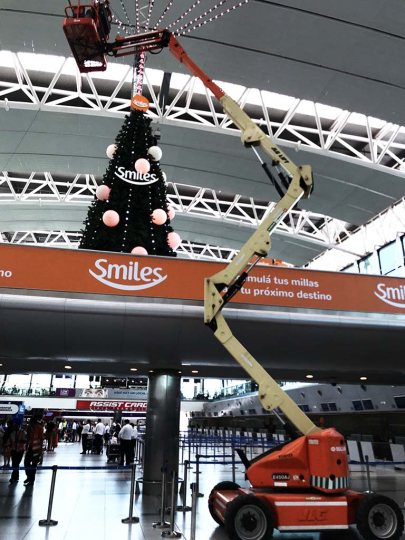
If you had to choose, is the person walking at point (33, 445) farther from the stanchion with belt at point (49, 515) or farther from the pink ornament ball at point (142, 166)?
the pink ornament ball at point (142, 166)

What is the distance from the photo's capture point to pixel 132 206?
1276cm

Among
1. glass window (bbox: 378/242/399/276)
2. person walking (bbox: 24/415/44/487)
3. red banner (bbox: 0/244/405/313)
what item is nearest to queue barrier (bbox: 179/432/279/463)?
person walking (bbox: 24/415/44/487)

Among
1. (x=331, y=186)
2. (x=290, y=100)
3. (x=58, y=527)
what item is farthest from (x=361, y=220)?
(x=58, y=527)

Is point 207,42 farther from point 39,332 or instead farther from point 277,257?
point 277,257

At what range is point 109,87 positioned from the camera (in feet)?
77.4

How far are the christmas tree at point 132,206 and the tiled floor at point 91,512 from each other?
5.99m

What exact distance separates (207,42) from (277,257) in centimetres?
2304

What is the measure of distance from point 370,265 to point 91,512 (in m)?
25.0

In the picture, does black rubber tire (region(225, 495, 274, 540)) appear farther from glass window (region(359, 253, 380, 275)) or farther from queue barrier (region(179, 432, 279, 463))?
glass window (region(359, 253, 380, 275))

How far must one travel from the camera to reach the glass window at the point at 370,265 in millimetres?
29161

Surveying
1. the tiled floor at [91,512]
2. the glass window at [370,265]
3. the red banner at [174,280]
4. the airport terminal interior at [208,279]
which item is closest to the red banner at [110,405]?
the airport terminal interior at [208,279]

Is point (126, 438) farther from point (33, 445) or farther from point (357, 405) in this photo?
point (357, 405)

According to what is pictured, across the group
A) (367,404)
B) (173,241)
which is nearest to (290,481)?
(173,241)

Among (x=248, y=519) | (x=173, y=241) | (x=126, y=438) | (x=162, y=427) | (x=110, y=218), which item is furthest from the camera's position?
(x=126, y=438)
